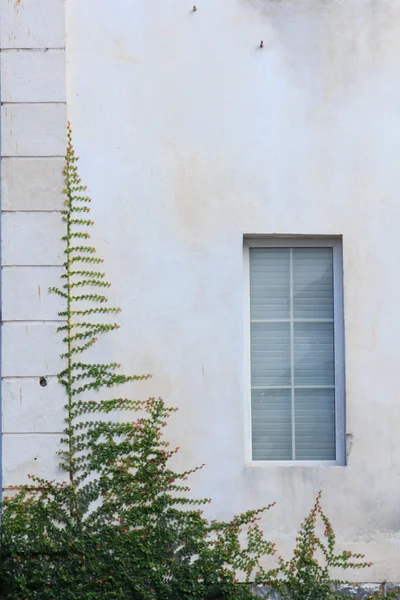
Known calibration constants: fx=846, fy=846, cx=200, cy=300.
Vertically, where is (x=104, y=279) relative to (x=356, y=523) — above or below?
above

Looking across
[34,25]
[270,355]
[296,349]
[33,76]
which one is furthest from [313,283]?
[34,25]

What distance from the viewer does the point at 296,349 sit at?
5945 mm

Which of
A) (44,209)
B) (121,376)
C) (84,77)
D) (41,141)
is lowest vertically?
(121,376)

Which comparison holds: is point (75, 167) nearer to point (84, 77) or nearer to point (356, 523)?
point (84, 77)

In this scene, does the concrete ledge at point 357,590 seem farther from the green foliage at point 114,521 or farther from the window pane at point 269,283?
the window pane at point 269,283

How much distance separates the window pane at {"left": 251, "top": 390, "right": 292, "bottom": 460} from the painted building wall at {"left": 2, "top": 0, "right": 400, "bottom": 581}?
5.4 inches

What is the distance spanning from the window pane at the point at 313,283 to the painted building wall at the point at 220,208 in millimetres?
183

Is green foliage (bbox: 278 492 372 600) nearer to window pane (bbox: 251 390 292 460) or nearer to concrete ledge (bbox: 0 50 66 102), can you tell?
window pane (bbox: 251 390 292 460)

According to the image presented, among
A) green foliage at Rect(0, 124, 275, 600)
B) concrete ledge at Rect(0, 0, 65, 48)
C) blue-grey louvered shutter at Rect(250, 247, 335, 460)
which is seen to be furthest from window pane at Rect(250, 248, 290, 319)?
concrete ledge at Rect(0, 0, 65, 48)

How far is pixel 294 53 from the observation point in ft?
19.4

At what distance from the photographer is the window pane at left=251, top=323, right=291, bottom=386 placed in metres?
5.93

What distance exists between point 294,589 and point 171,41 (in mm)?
3837

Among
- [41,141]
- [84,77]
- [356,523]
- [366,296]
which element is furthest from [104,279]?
[356,523]

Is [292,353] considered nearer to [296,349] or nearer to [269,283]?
[296,349]
